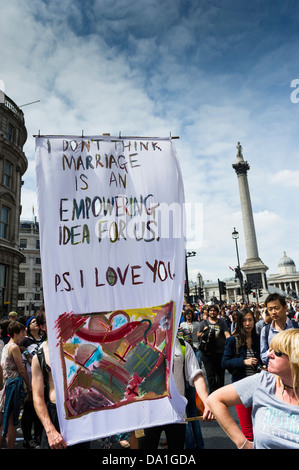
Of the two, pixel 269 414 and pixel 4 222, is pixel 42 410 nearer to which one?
pixel 269 414

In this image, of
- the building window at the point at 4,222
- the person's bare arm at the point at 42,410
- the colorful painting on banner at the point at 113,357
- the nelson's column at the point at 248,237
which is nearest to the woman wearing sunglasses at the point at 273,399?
the colorful painting on banner at the point at 113,357

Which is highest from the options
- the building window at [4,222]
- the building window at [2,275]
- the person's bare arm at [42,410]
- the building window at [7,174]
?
the building window at [7,174]

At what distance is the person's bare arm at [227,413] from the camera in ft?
6.85

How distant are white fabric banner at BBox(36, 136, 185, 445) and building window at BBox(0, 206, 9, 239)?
23.6 metres

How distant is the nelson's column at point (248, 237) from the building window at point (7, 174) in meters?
39.3

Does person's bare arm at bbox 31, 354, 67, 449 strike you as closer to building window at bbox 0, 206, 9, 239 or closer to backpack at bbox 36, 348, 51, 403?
backpack at bbox 36, 348, 51, 403

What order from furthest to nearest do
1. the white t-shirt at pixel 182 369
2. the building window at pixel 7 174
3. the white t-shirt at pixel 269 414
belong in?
the building window at pixel 7 174 < the white t-shirt at pixel 182 369 < the white t-shirt at pixel 269 414

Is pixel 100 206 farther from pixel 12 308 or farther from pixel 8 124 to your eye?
pixel 8 124

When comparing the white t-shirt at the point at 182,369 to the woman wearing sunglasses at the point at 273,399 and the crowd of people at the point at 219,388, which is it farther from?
the woman wearing sunglasses at the point at 273,399

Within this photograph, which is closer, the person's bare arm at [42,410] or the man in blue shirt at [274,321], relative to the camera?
the person's bare arm at [42,410]

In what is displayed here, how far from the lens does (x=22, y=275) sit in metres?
52.6

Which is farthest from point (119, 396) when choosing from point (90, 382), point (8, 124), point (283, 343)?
point (8, 124)

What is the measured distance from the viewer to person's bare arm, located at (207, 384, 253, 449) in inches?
82.2

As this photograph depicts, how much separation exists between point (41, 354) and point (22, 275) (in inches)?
2103
